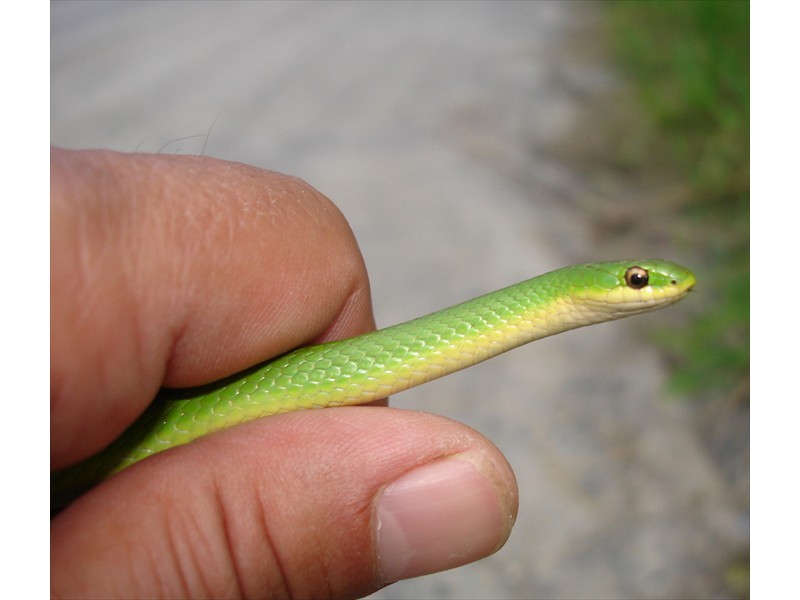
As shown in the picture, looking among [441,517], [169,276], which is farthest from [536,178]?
[169,276]

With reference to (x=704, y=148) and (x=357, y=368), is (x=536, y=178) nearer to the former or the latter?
(x=704, y=148)

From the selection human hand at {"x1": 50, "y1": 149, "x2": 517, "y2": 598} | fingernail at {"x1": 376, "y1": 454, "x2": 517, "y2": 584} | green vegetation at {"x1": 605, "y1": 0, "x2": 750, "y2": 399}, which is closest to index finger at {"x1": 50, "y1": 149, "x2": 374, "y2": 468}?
human hand at {"x1": 50, "y1": 149, "x2": 517, "y2": 598}

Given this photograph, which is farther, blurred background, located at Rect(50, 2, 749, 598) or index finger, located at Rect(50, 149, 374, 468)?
blurred background, located at Rect(50, 2, 749, 598)

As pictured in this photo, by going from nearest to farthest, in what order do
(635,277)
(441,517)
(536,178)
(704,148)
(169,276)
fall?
(169,276), (441,517), (635,277), (704,148), (536,178)

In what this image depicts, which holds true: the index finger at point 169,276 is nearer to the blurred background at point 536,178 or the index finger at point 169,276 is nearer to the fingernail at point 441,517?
the blurred background at point 536,178

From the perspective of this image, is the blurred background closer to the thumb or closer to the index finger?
the index finger

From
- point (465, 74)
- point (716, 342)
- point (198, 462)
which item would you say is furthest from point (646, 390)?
point (465, 74)
